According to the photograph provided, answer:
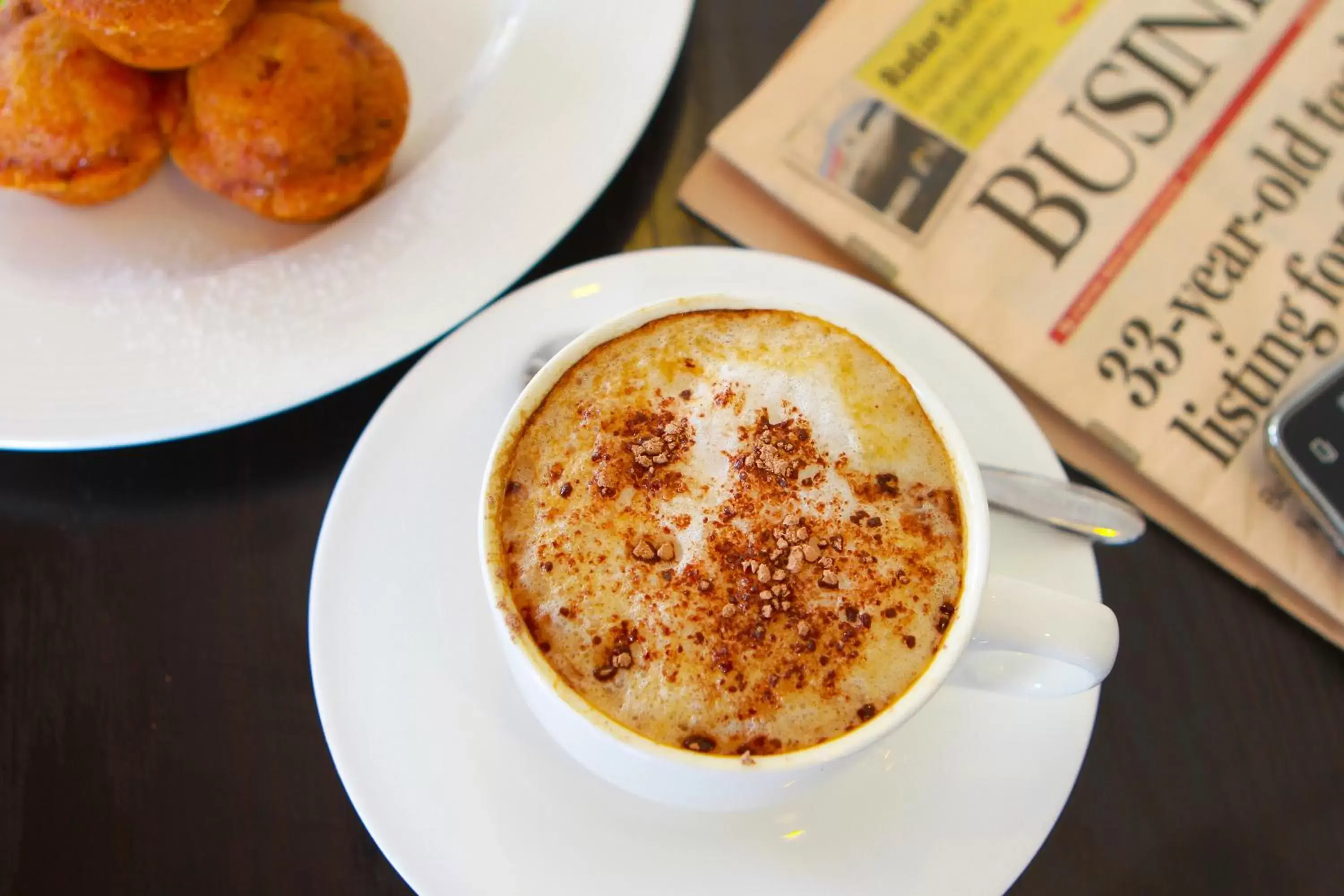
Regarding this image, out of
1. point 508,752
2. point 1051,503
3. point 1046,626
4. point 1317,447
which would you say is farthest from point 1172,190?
point 508,752

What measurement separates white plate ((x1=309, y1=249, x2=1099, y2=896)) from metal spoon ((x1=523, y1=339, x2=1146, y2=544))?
0.01 metres

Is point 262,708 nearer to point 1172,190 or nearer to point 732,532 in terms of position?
point 732,532

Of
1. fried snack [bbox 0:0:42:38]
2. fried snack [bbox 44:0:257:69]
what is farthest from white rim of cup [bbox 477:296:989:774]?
fried snack [bbox 0:0:42:38]

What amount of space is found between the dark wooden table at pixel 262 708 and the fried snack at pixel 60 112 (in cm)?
25

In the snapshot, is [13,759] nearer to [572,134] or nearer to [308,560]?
[308,560]

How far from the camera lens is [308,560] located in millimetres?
803

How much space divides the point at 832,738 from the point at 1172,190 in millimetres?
772

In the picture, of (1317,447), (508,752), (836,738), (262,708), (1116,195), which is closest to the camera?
(836,738)

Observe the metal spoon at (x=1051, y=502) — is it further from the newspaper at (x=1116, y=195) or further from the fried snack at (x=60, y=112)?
the fried snack at (x=60, y=112)

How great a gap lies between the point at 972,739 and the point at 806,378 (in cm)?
27

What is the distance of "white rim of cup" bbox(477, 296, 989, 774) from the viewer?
19.7 inches

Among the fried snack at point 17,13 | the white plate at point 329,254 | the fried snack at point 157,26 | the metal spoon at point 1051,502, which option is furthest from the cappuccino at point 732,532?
the fried snack at point 17,13

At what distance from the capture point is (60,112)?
82 centimetres

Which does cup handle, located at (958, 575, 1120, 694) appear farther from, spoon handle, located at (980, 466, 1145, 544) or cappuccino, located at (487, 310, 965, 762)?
spoon handle, located at (980, 466, 1145, 544)
